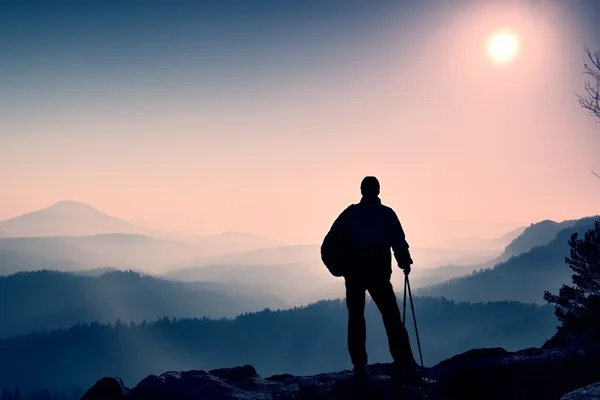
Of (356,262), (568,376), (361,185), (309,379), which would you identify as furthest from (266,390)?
(568,376)

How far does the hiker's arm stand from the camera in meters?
8.80

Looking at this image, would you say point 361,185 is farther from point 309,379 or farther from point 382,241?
point 309,379

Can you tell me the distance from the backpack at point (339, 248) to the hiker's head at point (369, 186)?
1.34 ft

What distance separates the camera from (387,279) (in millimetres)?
8797

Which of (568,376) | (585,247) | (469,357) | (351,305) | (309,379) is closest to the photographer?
(568,376)

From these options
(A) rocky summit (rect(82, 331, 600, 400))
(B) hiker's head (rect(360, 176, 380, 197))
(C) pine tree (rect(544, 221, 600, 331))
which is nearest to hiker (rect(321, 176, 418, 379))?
(B) hiker's head (rect(360, 176, 380, 197))

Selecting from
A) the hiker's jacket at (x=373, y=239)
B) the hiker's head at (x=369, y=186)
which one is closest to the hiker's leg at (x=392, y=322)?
the hiker's jacket at (x=373, y=239)

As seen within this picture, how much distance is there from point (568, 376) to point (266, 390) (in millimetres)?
5628

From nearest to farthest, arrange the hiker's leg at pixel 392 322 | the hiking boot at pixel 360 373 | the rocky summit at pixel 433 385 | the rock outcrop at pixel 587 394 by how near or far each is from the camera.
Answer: the rock outcrop at pixel 587 394 → the rocky summit at pixel 433 385 → the hiking boot at pixel 360 373 → the hiker's leg at pixel 392 322

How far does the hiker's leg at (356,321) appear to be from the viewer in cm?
874

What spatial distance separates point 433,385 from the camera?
8.34m

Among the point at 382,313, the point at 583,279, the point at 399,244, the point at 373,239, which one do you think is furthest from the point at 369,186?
the point at 583,279

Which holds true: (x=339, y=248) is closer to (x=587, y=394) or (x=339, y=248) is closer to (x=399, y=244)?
(x=399, y=244)

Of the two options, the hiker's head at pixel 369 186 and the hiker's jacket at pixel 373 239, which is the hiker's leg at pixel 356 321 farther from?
the hiker's head at pixel 369 186
